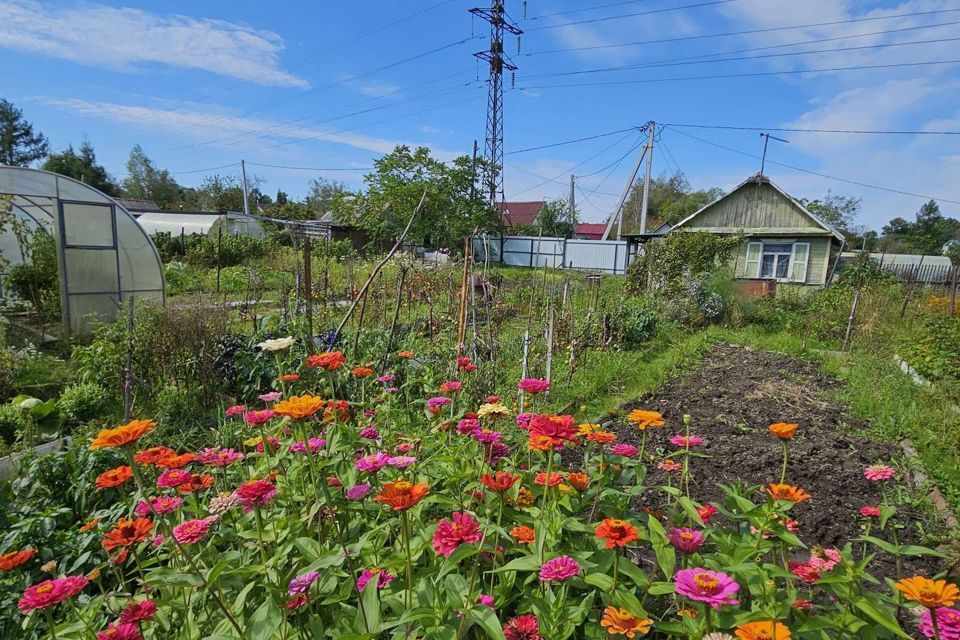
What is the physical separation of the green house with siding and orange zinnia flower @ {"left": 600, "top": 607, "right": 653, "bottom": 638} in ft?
46.6

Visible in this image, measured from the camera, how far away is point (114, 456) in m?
2.39

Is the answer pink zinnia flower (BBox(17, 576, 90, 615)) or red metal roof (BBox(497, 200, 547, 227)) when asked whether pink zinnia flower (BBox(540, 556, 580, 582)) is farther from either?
red metal roof (BBox(497, 200, 547, 227))

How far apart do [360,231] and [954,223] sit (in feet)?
163

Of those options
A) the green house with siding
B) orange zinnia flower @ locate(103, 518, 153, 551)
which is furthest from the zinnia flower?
the green house with siding

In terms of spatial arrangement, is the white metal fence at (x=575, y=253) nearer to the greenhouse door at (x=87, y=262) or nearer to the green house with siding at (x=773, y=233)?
the green house with siding at (x=773, y=233)

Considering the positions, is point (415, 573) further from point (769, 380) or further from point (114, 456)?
point (769, 380)

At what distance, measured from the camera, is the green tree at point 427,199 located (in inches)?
851

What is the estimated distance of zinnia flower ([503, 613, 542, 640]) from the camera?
88 centimetres

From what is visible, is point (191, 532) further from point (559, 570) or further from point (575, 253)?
point (575, 253)

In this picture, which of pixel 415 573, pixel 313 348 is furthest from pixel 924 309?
pixel 415 573

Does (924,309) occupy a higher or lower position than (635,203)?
lower

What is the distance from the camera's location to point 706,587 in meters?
0.76

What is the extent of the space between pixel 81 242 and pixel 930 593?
8.62 meters

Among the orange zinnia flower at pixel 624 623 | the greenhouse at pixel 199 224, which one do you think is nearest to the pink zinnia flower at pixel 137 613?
the orange zinnia flower at pixel 624 623
